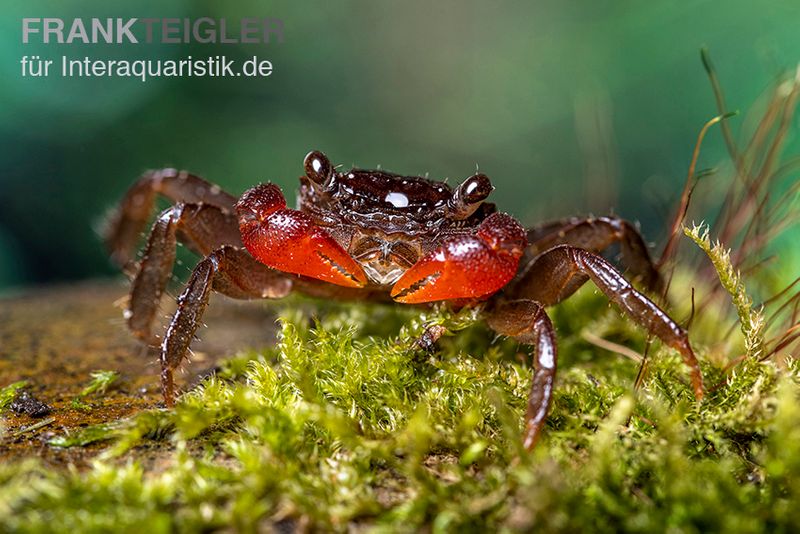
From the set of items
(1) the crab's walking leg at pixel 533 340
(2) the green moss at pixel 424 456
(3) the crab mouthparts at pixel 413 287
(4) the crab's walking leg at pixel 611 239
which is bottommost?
(2) the green moss at pixel 424 456

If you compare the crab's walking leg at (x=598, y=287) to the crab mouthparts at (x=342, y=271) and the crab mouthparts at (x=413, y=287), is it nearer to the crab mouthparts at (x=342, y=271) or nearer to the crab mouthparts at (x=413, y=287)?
the crab mouthparts at (x=413, y=287)

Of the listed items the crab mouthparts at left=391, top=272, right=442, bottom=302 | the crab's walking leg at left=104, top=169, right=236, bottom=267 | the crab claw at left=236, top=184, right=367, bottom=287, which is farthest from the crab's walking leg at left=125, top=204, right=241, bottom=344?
the crab mouthparts at left=391, top=272, right=442, bottom=302

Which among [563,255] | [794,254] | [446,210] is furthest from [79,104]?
[794,254]

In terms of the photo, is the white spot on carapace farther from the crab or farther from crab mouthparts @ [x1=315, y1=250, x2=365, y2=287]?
crab mouthparts @ [x1=315, y1=250, x2=365, y2=287]

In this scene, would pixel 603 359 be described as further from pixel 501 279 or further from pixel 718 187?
pixel 718 187

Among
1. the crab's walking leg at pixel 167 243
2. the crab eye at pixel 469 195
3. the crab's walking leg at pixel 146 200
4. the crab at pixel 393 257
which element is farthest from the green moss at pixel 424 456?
the crab's walking leg at pixel 146 200
